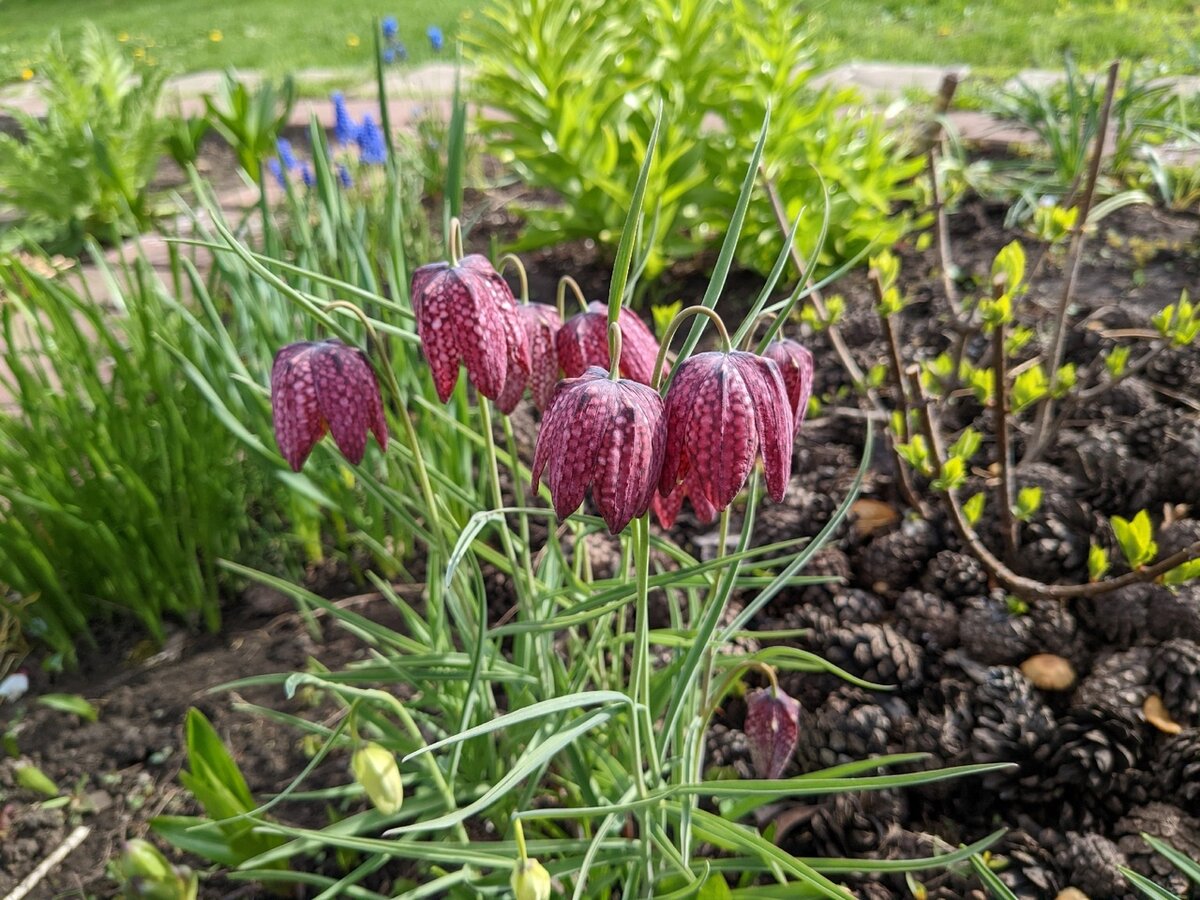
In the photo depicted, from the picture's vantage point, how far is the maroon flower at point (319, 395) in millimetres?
748

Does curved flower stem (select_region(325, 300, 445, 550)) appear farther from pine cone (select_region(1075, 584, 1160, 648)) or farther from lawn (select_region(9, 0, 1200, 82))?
lawn (select_region(9, 0, 1200, 82))

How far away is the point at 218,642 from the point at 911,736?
109 cm

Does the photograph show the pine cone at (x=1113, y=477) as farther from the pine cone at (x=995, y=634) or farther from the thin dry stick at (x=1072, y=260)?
the pine cone at (x=995, y=634)

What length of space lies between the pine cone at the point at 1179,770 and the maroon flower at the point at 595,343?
0.76 metres

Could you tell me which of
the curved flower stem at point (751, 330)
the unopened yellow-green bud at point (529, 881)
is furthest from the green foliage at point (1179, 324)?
the unopened yellow-green bud at point (529, 881)

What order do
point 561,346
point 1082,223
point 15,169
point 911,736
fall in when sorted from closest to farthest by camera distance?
1. point 561,346
2. point 911,736
3. point 1082,223
4. point 15,169

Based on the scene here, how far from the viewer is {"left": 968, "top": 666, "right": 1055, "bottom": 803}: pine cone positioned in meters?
1.03

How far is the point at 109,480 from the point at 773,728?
40.9 inches

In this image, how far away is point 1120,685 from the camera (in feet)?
3.53

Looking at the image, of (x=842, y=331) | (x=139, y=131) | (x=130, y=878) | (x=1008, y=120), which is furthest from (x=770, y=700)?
(x=139, y=131)

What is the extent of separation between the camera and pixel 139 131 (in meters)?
3.22

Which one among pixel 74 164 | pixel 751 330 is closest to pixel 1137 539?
pixel 751 330

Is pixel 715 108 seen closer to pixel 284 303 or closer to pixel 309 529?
pixel 284 303

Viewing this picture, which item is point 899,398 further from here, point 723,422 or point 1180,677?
point 723,422
